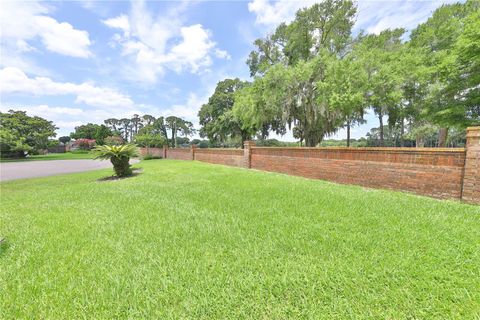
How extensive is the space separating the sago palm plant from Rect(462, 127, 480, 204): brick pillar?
11.4 meters

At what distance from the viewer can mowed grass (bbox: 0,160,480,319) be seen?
1837 millimetres

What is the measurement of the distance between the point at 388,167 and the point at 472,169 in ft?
5.27

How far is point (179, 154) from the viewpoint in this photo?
22266 millimetres

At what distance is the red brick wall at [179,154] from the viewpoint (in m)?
20.5

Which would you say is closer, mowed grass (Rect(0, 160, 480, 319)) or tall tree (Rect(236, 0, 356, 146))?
mowed grass (Rect(0, 160, 480, 319))

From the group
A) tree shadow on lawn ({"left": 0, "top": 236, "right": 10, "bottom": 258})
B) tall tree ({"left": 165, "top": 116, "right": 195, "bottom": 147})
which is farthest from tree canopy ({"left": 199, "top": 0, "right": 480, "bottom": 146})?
tall tree ({"left": 165, "top": 116, "right": 195, "bottom": 147})

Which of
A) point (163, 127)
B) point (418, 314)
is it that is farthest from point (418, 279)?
point (163, 127)

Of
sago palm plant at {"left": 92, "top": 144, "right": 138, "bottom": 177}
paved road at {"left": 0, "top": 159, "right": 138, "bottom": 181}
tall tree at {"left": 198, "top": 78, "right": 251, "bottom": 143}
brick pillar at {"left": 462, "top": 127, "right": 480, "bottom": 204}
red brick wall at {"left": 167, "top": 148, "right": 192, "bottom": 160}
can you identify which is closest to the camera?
brick pillar at {"left": 462, "top": 127, "right": 480, "bottom": 204}

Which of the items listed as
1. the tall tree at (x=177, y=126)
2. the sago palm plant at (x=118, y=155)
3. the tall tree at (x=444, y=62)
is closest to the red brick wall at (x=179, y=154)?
the sago palm plant at (x=118, y=155)

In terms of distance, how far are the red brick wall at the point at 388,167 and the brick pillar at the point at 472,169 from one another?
119 millimetres

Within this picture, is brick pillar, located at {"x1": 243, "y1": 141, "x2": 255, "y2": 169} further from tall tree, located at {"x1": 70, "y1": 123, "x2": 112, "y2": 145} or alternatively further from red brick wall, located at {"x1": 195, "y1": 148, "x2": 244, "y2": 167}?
tall tree, located at {"x1": 70, "y1": 123, "x2": 112, "y2": 145}

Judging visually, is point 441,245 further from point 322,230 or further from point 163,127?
point 163,127

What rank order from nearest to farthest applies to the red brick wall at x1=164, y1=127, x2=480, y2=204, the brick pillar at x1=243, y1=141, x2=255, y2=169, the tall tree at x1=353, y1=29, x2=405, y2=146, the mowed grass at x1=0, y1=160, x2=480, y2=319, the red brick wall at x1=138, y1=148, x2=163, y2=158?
the mowed grass at x1=0, y1=160, x2=480, y2=319
the red brick wall at x1=164, y1=127, x2=480, y2=204
the tall tree at x1=353, y1=29, x2=405, y2=146
the brick pillar at x1=243, y1=141, x2=255, y2=169
the red brick wall at x1=138, y1=148, x2=163, y2=158

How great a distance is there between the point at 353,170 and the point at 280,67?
373 inches
